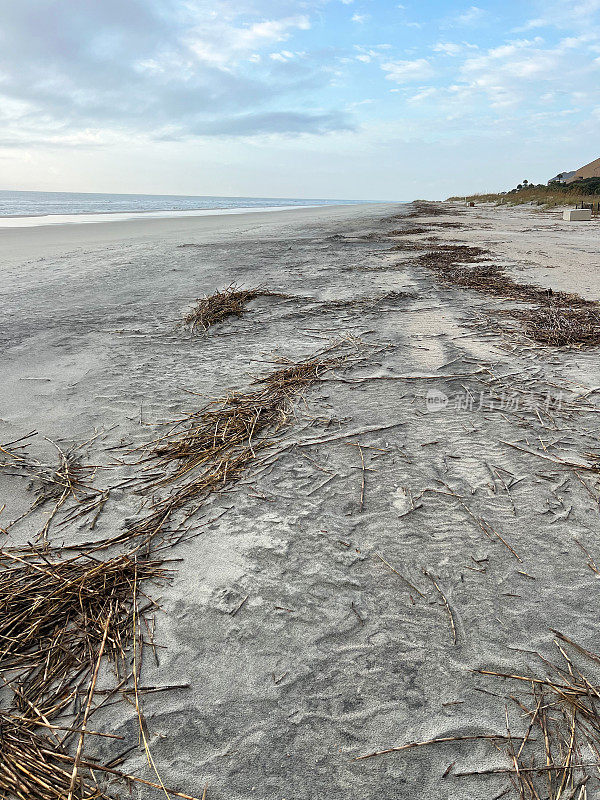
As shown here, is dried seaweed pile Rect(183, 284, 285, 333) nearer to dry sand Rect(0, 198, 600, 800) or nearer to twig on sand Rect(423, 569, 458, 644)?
dry sand Rect(0, 198, 600, 800)

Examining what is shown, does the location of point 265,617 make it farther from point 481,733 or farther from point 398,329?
point 398,329

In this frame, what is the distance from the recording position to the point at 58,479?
1947 mm

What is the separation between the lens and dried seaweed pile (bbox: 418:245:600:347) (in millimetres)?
3451

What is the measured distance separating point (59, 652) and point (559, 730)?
4.06ft

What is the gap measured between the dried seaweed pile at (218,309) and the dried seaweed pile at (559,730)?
134 inches

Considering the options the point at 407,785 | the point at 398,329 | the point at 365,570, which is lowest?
the point at 407,785

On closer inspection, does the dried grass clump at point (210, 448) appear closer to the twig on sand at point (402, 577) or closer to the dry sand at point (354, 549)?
the dry sand at point (354, 549)

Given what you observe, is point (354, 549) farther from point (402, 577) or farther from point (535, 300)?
point (535, 300)

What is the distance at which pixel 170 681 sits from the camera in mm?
1178

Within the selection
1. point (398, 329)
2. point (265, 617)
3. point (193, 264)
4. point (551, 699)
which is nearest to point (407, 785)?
point (551, 699)

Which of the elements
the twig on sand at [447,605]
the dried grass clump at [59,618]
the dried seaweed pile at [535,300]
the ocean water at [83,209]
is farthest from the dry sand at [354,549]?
the ocean water at [83,209]

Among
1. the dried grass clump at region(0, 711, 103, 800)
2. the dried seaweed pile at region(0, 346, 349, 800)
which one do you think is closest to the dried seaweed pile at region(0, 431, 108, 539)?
the dried seaweed pile at region(0, 346, 349, 800)

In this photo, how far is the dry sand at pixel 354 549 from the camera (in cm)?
105

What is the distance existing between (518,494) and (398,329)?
2.21 metres
